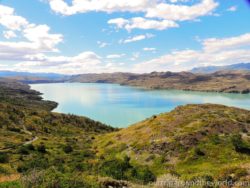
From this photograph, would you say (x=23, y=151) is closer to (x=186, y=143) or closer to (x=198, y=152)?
(x=186, y=143)

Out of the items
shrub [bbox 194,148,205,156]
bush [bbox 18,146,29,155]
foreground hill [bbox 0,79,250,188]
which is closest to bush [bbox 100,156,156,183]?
foreground hill [bbox 0,79,250,188]

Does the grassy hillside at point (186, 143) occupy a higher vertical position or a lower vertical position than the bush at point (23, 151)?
higher

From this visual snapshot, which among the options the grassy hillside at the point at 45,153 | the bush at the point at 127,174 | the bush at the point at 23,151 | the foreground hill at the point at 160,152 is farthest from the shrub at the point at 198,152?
the bush at the point at 23,151

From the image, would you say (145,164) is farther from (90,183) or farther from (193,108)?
(193,108)

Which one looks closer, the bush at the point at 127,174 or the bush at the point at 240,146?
the bush at the point at 127,174

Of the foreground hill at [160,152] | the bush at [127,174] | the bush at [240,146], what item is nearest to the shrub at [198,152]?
the foreground hill at [160,152]

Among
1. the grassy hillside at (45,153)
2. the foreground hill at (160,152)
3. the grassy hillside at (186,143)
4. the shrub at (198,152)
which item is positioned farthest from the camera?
the shrub at (198,152)

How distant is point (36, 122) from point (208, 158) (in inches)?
3102

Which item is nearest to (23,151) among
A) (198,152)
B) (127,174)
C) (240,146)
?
(127,174)

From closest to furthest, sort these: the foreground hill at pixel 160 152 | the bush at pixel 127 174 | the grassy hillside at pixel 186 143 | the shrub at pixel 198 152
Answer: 1. the bush at pixel 127 174
2. the foreground hill at pixel 160 152
3. the grassy hillside at pixel 186 143
4. the shrub at pixel 198 152

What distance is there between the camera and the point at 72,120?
128125mm

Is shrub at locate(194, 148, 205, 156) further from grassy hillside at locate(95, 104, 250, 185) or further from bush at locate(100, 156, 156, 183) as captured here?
bush at locate(100, 156, 156, 183)

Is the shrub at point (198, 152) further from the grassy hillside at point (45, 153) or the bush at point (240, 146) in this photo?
the grassy hillside at point (45, 153)

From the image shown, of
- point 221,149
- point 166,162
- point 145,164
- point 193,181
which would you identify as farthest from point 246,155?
point 193,181
